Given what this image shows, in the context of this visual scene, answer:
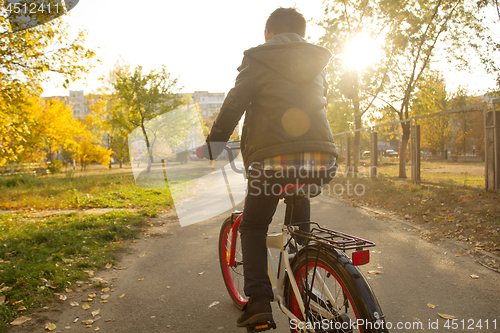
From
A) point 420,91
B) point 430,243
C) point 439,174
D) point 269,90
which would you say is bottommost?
point 430,243

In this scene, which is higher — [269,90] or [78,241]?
[269,90]

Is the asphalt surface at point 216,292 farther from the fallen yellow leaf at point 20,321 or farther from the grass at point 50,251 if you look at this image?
the grass at point 50,251

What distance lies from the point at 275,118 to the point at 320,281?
38.1 inches

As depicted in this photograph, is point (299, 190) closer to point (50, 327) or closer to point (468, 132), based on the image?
point (50, 327)

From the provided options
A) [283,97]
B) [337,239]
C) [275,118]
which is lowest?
[337,239]

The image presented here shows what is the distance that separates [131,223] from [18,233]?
1.87 m

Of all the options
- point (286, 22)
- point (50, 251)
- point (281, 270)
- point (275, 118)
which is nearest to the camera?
point (275, 118)

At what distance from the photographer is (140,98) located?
23094 millimetres

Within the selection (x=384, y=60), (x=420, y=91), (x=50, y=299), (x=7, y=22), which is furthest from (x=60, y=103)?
(x=50, y=299)

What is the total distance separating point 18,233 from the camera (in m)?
5.89

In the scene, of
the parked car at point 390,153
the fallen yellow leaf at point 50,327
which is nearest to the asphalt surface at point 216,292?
the fallen yellow leaf at point 50,327

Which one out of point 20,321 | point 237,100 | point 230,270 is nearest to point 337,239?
point 237,100

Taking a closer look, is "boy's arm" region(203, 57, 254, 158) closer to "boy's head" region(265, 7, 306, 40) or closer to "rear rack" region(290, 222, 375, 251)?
"boy's head" region(265, 7, 306, 40)

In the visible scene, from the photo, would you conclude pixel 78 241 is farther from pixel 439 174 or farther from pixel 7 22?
pixel 439 174
